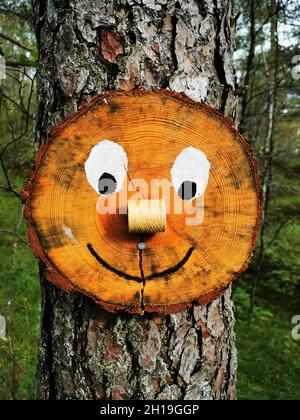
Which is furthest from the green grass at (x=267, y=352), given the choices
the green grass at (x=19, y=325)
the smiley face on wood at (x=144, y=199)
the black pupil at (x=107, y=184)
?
the black pupil at (x=107, y=184)

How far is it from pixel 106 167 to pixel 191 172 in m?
0.31

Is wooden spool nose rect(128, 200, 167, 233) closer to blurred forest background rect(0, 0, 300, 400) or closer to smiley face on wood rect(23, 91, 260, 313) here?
smiley face on wood rect(23, 91, 260, 313)

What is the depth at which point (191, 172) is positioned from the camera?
5.02 ft

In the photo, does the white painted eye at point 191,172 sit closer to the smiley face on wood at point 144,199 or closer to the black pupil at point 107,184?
the smiley face on wood at point 144,199

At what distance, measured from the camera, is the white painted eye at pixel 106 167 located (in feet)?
4.93

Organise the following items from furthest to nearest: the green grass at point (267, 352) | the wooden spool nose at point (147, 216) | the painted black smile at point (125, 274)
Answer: the green grass at point (267, 352) → the painted black smile at point (125, 274) → the wooden spool nose at point (147, 216)

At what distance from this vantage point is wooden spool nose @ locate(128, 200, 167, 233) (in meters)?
1.42

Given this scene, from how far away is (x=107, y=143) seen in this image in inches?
59.1

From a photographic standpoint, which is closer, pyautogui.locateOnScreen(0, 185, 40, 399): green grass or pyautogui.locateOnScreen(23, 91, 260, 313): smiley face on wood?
pyautogui.locateOnScreen(23, 91, 260, 313): smiley face on wood

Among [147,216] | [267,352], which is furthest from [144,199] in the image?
[267,352]

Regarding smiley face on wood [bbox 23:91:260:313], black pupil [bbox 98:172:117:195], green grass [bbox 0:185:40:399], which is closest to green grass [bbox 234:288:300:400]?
green grass [bbox 0:185:40:399]

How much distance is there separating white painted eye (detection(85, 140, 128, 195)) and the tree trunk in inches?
8.9

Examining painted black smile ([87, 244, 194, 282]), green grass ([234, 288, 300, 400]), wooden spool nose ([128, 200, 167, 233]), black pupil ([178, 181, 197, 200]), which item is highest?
black pupil ([178, 181, 197, 200])
